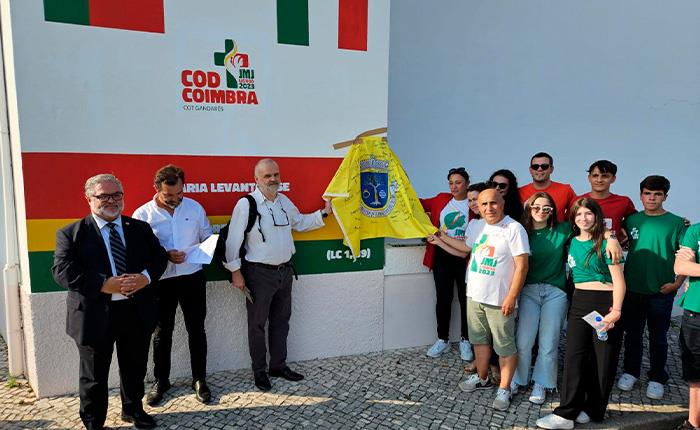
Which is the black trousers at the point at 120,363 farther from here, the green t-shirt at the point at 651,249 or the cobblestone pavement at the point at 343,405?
the green t-shirt at the point at 651,249

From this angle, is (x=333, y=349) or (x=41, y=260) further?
(x=333, y=349)

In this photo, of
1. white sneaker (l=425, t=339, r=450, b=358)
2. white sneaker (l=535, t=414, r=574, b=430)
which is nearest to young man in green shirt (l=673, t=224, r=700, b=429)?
white sneaker (l=535, t=414, r=574, b=430)

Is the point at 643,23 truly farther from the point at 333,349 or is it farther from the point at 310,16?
the point at 333,349

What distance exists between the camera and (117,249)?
2951 mm

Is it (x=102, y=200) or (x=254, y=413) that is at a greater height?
(x=102, y=200)

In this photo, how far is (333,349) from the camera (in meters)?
4.42

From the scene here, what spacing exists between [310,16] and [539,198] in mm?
2463

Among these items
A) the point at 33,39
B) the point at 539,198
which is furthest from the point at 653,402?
the point at 33,39

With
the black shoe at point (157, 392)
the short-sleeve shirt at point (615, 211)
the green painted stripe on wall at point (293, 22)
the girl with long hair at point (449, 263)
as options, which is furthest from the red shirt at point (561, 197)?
the black shoe at point (157, 392)

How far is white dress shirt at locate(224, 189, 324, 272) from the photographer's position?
357cm

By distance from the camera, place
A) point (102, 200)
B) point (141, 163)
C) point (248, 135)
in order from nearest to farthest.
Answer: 1. point (102, 200)
2. point (141, 163)
3. point (248, 135)

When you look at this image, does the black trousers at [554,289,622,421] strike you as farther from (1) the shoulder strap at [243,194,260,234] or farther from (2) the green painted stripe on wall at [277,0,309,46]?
(2) the green painted stripe on wall at [277,0,309,46]

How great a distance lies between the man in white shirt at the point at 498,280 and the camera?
3307 millimetres

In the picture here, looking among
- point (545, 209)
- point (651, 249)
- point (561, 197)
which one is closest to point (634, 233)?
point (651, 249)
